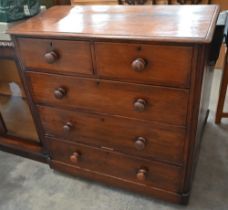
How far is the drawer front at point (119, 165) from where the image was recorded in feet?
4.06

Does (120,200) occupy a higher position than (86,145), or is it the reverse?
(86,145)

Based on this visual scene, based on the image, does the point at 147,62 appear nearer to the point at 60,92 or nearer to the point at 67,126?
the point at 60,92

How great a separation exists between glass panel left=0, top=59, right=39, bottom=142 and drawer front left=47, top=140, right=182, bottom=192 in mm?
268

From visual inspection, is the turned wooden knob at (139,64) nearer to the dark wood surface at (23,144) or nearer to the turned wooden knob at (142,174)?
the turned wooden knob at (142,174)

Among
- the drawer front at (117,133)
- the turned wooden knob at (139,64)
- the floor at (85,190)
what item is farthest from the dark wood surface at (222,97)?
the turned wooden knob at (139,64)

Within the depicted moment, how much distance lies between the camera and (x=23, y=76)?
4.08ft

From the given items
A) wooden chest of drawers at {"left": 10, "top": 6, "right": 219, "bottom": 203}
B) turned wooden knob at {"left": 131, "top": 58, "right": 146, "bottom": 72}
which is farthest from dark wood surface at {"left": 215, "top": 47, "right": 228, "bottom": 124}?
turned wooden knob at {"left": 131, "top": 58, "right": 146, "bottom": 72}

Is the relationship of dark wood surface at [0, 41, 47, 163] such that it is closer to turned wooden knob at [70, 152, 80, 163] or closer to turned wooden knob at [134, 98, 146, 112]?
turned wooden knob at [70, 152, 80, 163]

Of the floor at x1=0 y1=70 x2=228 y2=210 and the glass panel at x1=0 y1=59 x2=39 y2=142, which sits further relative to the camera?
the glass panel at x1=0 y1=59 x2=39 y2=142

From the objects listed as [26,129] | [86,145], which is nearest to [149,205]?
[86,145]

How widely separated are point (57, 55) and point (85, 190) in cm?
80

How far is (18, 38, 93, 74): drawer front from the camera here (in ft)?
3.35

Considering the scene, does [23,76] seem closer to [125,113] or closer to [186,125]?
[125,113]

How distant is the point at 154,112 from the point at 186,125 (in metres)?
0.14
